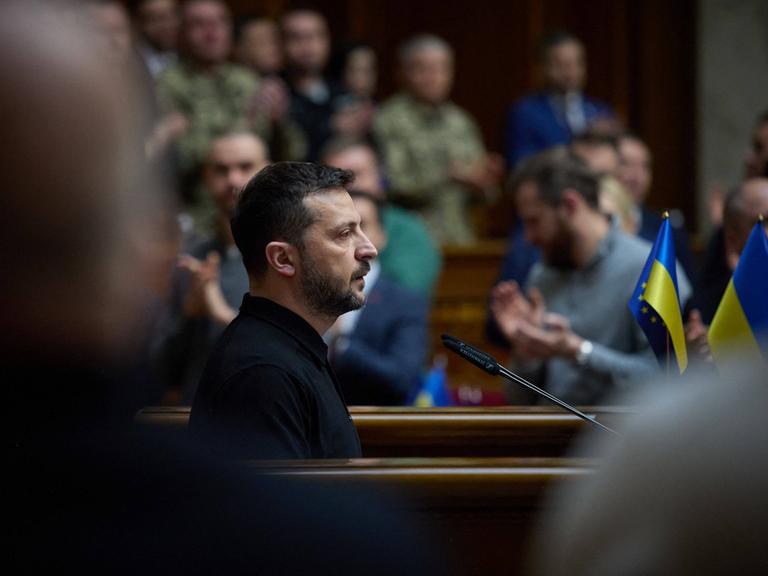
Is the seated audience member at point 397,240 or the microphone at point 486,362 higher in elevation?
the microphone at point 486,362

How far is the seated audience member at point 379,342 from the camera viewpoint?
4.07 meters

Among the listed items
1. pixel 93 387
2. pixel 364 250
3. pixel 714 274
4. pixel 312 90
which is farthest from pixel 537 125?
pixel 93 387

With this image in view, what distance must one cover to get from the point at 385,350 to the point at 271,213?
1.79 meters

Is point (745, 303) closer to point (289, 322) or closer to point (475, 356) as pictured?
point (475, 356)

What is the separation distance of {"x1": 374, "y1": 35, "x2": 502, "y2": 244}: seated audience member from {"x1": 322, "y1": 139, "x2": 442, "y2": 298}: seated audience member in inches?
53.7

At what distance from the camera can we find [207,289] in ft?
13.1

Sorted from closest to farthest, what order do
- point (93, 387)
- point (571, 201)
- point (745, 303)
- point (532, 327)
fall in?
point (93, 387) → point (745, 303) → point (532, 327) → point (571, 201)

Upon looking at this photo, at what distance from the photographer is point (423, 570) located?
957mm

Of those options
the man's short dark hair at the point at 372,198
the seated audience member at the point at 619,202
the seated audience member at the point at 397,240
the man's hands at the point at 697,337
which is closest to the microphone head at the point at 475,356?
the man's hands at the point at 697,337

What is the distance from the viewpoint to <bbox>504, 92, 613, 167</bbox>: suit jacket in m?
7.04

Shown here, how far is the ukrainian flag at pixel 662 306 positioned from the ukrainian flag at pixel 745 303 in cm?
8

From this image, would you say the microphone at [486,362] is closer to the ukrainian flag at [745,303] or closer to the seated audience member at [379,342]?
the ukrainian flag at [745,303]

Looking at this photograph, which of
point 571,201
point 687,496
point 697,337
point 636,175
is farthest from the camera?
point 636,175

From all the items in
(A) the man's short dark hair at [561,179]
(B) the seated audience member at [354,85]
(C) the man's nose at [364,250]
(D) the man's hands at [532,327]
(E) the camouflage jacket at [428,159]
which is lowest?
(E) the camouflage jacket at [428,159]
